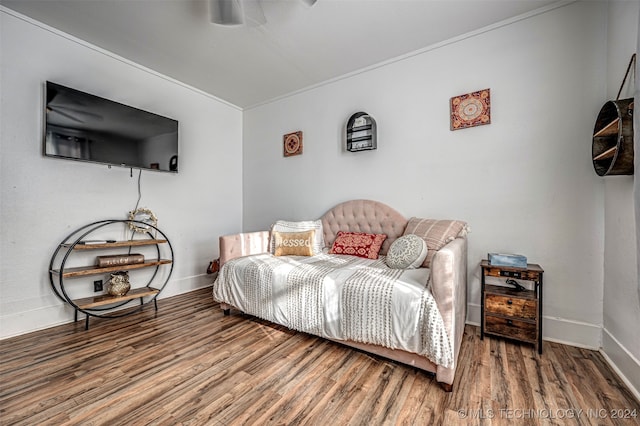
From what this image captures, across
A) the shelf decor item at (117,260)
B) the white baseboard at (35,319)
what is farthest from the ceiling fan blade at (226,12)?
the white baseboard at (35,319)

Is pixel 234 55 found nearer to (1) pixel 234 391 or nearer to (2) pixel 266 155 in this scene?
(2) pixel 266 155

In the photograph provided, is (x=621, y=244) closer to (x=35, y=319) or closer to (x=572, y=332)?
(x=572, y=332)

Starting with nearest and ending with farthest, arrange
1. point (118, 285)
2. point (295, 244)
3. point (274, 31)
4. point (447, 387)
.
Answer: point (447, 387), point (274, 31), point (118, 285), point (295, 244)

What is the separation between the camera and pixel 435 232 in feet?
7.23

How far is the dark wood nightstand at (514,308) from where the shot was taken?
1.82m

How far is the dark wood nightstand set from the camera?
1.82m

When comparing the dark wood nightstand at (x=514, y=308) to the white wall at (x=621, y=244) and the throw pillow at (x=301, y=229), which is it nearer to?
the white wall at (x=621, y=244)

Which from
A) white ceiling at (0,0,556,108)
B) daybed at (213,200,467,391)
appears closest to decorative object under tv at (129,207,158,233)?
daybed at (213,200,467,391)

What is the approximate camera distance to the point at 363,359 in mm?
1787

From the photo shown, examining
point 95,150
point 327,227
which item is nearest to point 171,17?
point 95,150

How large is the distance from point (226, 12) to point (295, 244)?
1.97 meters

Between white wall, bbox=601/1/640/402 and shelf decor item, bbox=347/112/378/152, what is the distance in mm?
1761

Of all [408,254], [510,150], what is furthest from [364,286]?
[510,150]

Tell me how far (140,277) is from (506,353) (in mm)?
3509
